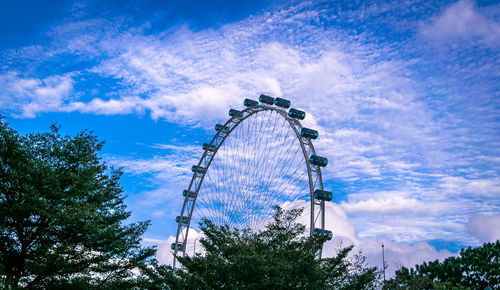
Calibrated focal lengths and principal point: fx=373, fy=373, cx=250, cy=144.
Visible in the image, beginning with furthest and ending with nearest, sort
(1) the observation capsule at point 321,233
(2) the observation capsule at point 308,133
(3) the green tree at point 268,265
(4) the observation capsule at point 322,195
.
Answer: (2) the observation capsule at point 308,133
(4) the observation capsule at point 322,195
(1) the observation capsule at point 321,233
(3) the green tree at point 268,265

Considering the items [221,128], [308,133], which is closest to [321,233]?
[308,133]

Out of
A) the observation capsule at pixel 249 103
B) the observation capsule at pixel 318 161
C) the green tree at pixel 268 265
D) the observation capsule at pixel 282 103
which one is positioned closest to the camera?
the green tree at pixel 268 265

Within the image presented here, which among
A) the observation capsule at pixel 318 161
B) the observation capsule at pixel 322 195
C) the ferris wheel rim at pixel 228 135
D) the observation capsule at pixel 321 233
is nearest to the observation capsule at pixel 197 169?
the ferris wheel rim at pixel 228 135

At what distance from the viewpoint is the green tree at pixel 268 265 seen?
15.5 meters

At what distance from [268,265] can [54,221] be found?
11.0 meters

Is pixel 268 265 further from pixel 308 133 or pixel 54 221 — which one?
pixel 308 133

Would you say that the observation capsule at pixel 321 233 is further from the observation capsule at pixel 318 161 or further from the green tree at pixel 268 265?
the observation capsule at pixel 318 161

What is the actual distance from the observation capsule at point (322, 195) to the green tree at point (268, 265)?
385 cm

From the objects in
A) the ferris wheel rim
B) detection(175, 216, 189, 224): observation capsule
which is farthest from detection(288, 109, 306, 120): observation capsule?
detection(175, 216, 189, 224): observation capsule

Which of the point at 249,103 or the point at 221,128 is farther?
the point at 221,128

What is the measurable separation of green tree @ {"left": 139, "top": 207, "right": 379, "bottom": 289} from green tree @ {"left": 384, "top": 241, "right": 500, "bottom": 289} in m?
6.85

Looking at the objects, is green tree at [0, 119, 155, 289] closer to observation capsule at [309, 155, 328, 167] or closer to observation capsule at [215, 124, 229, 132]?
observation capsule at [309, 155, 328, 167]

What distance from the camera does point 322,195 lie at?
27234 mm

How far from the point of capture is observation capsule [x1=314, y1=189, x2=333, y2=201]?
27203mm
